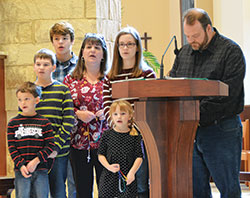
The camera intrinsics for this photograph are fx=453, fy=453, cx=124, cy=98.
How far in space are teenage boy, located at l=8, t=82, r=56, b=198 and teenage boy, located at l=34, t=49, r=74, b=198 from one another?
0.37 feet

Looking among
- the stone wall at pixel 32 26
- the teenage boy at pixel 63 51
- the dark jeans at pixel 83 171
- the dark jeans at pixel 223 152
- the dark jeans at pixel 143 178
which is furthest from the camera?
the stone wall at pixel 32 26

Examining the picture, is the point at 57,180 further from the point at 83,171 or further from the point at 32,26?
the point at 32,26

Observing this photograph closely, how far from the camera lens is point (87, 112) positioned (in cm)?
323

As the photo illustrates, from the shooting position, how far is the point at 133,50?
10.2 feet

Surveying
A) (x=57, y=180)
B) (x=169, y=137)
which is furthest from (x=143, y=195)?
(x=169, y=137)

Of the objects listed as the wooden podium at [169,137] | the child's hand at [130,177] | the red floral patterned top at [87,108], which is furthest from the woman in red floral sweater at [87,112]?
the wooden podium at [169,137]

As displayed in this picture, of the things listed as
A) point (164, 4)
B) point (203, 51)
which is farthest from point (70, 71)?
point (164, 4)

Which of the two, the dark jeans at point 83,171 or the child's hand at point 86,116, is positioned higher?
the child's hand at point 86,116

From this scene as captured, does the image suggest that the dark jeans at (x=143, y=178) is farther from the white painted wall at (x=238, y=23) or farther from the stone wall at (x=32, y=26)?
the white painted wall at (x=238, y=23)

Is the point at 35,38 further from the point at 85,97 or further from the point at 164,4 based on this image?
the point at 164,4

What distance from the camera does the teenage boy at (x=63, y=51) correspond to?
364 cm

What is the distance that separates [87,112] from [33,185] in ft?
2.05

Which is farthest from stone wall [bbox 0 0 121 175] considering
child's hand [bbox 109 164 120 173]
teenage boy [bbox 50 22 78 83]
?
child's hand [bbox 109 164 120 173]

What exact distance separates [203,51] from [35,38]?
266 cm
